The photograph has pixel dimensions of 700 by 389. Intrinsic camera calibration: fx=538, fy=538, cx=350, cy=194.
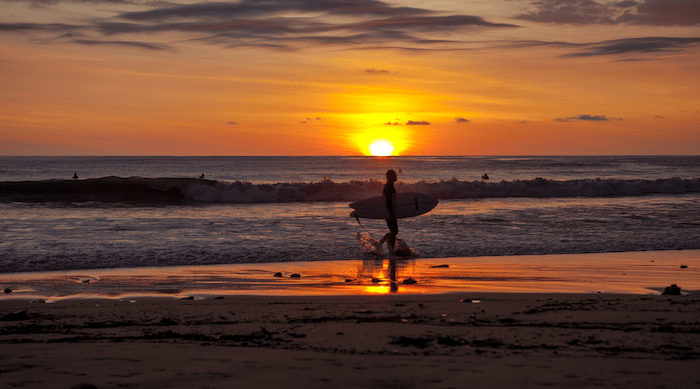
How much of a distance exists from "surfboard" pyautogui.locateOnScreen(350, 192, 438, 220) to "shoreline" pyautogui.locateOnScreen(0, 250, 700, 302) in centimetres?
329

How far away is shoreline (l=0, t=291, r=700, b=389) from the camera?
359cm

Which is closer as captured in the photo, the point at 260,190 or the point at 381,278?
the point at 381,278

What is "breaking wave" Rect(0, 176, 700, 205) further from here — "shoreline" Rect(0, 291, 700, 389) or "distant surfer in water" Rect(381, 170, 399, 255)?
"shoreline" Rect(0, 291, 700, 389)

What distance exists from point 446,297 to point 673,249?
7303 millimetres

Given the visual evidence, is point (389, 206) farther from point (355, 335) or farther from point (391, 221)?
point (355, 335)

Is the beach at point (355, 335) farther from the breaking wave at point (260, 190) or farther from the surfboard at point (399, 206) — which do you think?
the breaking wave at point (260, 190)

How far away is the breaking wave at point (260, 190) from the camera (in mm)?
25578

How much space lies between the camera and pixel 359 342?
4441 mm

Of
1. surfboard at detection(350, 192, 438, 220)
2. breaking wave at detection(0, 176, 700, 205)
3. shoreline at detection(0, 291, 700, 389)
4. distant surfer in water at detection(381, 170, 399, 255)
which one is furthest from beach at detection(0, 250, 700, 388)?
breaking wave at detection(0, 176, 700, 205)

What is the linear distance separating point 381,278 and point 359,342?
4011 mm

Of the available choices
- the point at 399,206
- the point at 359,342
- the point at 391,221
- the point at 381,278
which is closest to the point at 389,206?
the point at 391,221

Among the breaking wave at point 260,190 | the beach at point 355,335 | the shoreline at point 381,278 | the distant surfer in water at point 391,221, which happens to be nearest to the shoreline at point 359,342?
the beach at point 355,335

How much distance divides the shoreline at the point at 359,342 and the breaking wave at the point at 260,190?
19.3 meters

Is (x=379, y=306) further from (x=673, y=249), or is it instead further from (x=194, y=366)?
(x=673, y=249)
